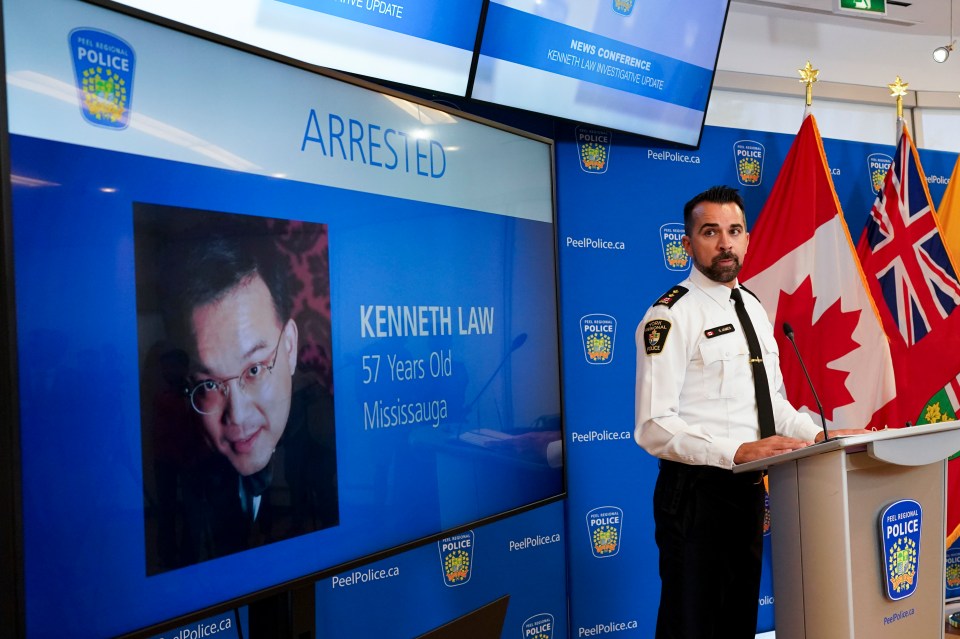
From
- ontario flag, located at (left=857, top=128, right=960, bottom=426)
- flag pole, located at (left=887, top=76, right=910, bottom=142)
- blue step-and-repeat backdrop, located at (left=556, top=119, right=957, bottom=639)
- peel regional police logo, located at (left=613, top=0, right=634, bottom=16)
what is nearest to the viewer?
peel regional police logo, located at (left=613, top=0, right=634, bottom=16)

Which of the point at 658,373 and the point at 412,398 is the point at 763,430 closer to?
the point at 658,373

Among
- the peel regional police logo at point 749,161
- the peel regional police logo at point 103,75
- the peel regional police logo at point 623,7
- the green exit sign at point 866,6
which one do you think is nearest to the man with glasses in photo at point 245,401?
the peel regional police logo at point 103,75

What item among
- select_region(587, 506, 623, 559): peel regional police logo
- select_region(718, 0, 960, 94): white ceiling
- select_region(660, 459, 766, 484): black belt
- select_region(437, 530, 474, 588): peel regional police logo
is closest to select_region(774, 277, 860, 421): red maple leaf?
select_region(587, 506, 623, 559): peel regional police logo

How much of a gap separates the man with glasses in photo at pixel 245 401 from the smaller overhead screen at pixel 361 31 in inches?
37.8

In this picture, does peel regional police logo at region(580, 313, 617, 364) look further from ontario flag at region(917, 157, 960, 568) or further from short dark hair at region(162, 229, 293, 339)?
short dark hair at region(162, 229, 293, 339)

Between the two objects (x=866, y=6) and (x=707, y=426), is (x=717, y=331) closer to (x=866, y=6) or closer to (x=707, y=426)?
(x=707, y=426)

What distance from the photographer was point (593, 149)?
3281 mm

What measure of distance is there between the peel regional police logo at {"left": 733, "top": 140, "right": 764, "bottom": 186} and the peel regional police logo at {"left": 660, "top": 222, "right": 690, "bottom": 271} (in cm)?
44

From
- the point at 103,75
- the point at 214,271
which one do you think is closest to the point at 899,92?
the point at 214,271

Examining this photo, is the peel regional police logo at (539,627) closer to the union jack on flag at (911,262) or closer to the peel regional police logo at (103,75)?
the union jack on flag at (911,262)

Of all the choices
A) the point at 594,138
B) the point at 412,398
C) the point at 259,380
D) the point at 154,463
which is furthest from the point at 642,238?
the point at 154,463

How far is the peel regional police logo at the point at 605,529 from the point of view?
10.4 feet

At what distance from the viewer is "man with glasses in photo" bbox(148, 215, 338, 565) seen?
127 centimetres

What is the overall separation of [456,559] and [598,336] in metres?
1.08
